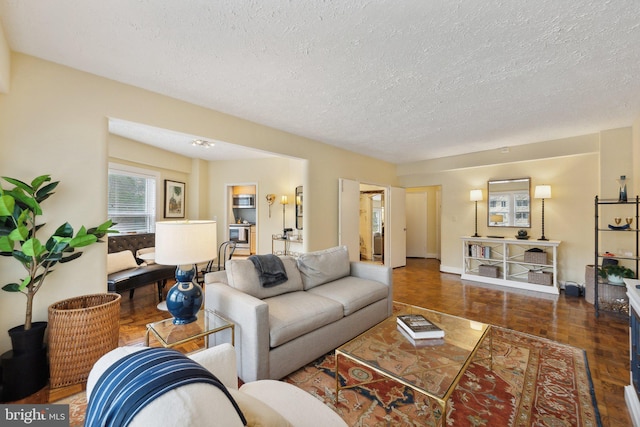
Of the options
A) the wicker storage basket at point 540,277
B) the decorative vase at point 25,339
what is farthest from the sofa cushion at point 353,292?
the wicker storage basket at point 540,277

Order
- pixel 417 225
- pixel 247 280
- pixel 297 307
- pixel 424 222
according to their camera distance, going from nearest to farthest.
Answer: pixel 297 307 → pixel 247 280 → pixel 424 222 → pixel 417 225

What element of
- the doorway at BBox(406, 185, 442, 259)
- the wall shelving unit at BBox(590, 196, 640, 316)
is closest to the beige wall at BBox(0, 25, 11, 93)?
the wall shelving unit at BBox(590, 196, 640, 316)

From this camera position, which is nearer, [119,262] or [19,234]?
[19,234]

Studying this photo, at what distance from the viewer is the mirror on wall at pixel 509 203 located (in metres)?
4.70

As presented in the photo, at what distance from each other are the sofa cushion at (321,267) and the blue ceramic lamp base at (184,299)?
1.12m

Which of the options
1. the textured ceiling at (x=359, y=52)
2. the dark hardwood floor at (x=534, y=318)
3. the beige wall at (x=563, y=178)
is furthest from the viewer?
the beige wall at (x=563, y=178)

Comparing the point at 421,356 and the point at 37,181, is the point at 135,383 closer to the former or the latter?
the point at 421,356

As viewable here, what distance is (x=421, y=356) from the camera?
1.67 m

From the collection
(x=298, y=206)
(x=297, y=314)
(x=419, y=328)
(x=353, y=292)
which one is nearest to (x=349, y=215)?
(x=298, y=206)

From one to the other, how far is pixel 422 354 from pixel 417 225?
647 centimetres

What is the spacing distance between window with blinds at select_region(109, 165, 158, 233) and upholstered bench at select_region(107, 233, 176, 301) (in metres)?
0.39

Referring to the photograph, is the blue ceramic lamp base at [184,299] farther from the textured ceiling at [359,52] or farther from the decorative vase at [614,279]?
the decorative vase at [614,279]

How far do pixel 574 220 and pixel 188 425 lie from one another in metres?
5.82

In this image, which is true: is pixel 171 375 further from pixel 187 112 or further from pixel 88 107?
pixel 187 112
